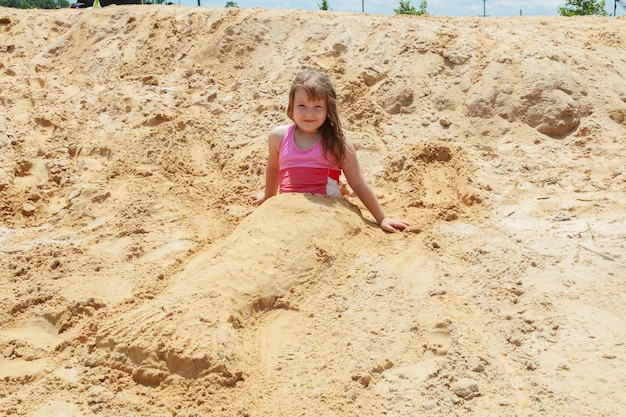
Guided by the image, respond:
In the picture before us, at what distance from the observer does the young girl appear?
375cm

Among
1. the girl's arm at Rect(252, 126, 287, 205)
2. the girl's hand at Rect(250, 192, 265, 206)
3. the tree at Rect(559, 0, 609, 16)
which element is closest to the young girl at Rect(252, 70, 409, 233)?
the girl's arm at Rect(252, 126, 287, 205)

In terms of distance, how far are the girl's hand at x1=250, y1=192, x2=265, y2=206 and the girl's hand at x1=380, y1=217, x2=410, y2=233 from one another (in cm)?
93

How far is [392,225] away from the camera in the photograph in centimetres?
379

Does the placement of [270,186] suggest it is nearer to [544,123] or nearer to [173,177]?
[173,177]

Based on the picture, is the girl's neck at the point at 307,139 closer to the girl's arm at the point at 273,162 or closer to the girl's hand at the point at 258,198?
the girl's arm at the point at 273,162

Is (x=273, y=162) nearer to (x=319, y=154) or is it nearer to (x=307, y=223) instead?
(x=319, y=154)

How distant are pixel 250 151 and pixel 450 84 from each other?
1774 mm

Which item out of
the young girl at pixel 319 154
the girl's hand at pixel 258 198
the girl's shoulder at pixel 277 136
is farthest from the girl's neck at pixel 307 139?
the girl's hand at pixel 258 198

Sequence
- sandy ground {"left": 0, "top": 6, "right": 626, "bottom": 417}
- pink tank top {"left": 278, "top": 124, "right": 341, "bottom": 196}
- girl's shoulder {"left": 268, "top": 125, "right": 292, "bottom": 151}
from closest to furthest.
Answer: sandy ground {"left": 0, "top": 6, "right": 626, "bottom": 417} → pink tank top {"left": 278, "top": 124, "right": 341, "bottom": 196} → girl's shoulder {"left": 268, "top": 125, "right": 292, "bottom": 151}

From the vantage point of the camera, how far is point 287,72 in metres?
5.89

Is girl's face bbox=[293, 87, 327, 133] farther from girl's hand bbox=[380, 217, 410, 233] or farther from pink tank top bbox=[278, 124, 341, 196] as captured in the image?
girl's hand bbox=[380, 217, 410, 233]

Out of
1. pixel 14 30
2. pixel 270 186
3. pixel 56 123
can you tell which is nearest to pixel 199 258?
pixel 270 186

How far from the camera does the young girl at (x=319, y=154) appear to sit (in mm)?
3750

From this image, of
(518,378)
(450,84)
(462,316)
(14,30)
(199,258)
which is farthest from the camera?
(14,30)
